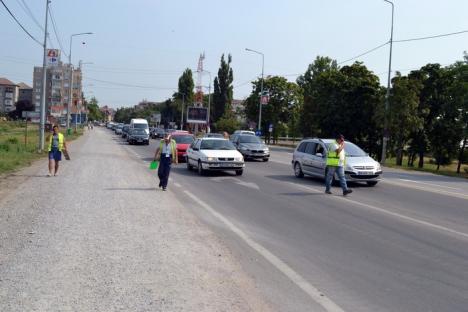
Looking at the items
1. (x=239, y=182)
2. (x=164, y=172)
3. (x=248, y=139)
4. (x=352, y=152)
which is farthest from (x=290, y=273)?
(x=248, y=139)

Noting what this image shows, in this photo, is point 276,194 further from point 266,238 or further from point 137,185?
point 266,238

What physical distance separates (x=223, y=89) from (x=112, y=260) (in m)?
94.5

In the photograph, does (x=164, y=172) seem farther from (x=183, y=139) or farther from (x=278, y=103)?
(x=278, y=103)

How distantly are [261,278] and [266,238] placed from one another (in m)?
2.52

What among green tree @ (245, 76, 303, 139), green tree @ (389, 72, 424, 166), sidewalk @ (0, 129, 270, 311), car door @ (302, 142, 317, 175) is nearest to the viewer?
sidewalk @ (0, 129, 270, 311)

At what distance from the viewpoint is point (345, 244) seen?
28.8 ft

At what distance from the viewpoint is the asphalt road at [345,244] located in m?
6.03

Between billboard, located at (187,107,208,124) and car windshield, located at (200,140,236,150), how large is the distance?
35.7m

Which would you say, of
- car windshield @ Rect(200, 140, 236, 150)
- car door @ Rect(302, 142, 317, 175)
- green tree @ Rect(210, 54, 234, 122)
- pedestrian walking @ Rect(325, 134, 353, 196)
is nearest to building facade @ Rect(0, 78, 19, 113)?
green tree @ Rect(210, 54, 234, 122)

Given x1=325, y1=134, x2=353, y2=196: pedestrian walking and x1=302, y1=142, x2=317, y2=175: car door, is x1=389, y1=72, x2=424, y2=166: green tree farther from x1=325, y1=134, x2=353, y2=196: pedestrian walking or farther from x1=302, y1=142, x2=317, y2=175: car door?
x1=325, y1=134, x2=353, y2=196: pedestrian walking

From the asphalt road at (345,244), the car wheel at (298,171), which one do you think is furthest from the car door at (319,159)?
the asphalt road at (345,244)

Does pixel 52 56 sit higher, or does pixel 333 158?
pixel 52 56

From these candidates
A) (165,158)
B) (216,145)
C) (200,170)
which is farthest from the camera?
(216,145)

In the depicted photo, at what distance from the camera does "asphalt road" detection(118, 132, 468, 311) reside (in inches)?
237
